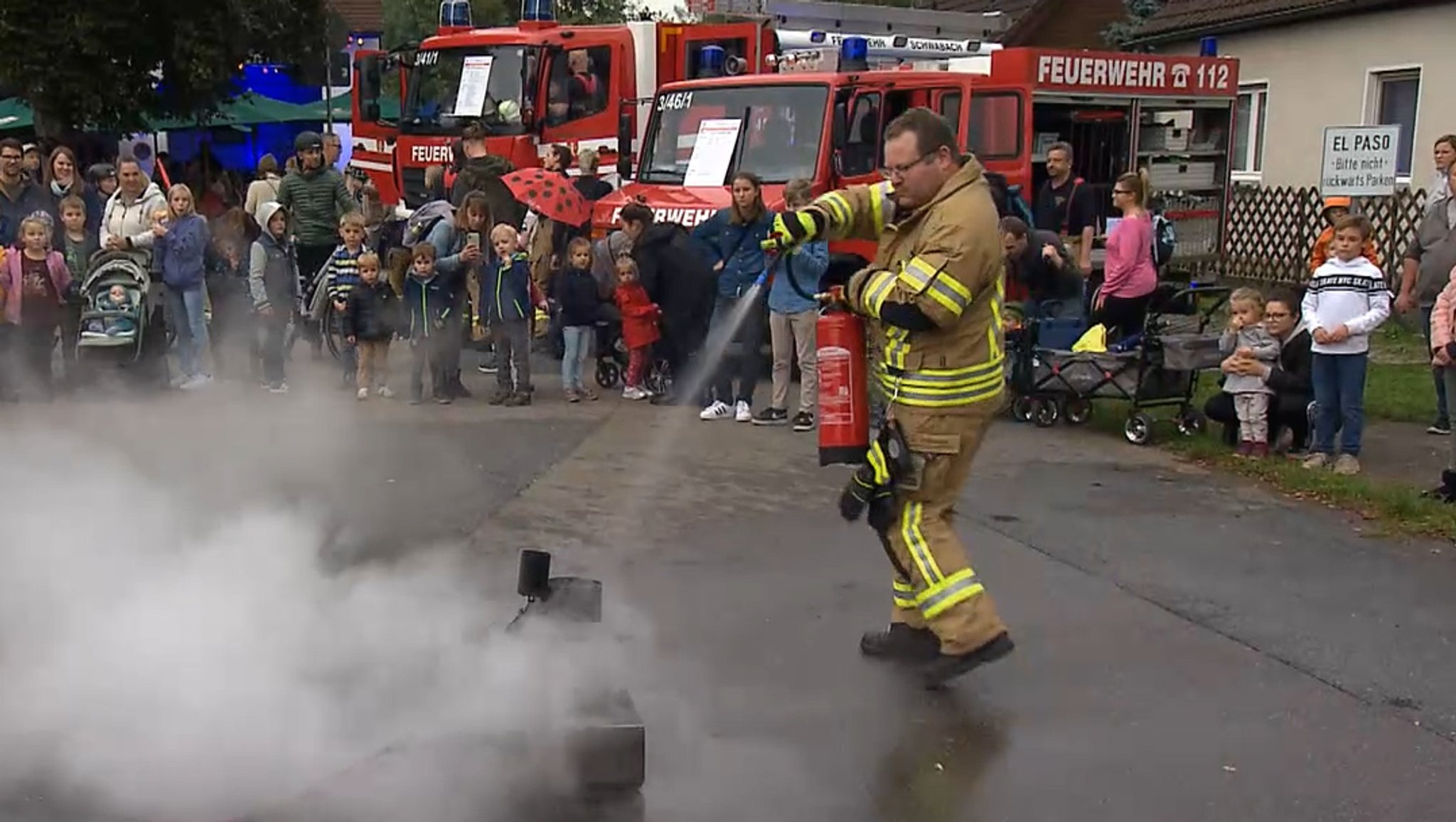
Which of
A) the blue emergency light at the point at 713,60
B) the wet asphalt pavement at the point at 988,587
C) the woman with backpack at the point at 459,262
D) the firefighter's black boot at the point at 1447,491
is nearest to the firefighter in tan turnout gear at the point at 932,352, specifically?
the wet asphalt pavement at the point at 988,587

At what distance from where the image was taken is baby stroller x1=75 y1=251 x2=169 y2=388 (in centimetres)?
1023

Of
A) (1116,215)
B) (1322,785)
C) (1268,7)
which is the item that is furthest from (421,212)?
(1268,7)

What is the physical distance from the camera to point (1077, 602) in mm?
5879

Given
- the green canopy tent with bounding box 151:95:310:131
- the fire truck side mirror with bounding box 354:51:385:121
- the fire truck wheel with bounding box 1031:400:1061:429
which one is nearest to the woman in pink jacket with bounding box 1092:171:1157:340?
the fire truck wheel with bounding box 1031:400:1061:429

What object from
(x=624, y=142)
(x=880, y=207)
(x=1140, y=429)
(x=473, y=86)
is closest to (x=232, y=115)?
(x=473, y=86)

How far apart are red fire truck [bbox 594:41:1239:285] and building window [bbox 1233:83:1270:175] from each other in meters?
6.74

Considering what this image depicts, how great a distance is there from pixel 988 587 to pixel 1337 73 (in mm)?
14110

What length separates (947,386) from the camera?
15.5 feet

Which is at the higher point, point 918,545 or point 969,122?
point 969,122

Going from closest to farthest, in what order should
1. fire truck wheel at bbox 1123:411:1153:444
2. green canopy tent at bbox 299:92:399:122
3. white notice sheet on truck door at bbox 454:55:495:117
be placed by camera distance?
fire truck wheel at bbox 1123:411:1153:444 < white notice sheet on truck door at bbox 454:55:495:117 < green canopy tent at bbox 299:92:399:122

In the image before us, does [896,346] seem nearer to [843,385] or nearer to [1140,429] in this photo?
[843,385]

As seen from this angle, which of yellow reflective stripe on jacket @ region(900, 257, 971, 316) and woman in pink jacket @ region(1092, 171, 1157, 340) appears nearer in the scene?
yellow reflective stripe on jacket @ region(900, 257, 971, 316)

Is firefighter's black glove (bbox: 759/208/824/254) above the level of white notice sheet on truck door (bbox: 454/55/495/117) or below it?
below

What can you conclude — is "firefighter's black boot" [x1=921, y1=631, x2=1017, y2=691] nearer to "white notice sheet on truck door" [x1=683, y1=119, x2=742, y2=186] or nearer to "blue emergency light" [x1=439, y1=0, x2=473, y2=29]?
"white notice sheet on truck door" [x1=683, y1=119, x2=742, y2=186]
